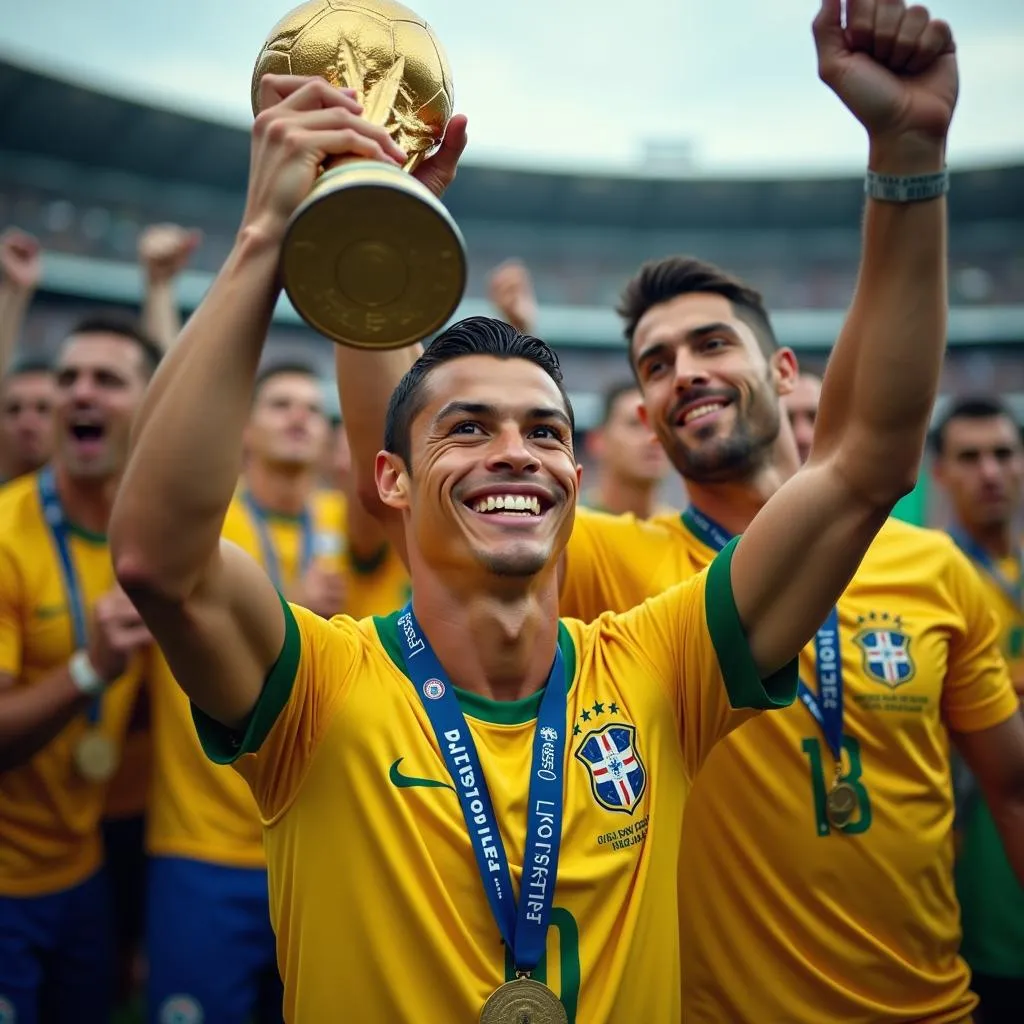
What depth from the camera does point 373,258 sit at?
1.30m

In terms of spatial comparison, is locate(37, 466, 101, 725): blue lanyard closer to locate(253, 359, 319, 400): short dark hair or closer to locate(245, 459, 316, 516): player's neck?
locate(245, 459, 316, 516): player's neck

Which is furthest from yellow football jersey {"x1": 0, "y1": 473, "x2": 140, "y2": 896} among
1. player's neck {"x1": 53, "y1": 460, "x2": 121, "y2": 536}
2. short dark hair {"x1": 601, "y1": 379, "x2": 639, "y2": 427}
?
short dark hair {"x1": 601, "y1": 379, "x2": 639, "y2": 427}

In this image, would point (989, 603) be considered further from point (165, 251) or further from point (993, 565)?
point (165, 251)

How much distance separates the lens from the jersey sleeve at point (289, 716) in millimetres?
1601

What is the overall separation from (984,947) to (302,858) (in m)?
2.87

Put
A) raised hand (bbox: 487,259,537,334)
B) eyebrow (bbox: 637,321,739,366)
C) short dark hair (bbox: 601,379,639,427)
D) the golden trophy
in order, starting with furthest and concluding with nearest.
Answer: short dark hair (bbox: 601,379,639,427), raised hand (bbox: 487,259,537,334), eyebrow (bbox: 637,321,739,366), the golden trophy

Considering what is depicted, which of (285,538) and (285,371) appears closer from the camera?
(285,538)

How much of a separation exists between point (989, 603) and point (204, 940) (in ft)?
9.10

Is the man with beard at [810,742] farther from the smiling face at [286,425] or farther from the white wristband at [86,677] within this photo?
the smiling face at [286,425]

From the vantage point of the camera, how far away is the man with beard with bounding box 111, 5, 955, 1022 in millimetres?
1386

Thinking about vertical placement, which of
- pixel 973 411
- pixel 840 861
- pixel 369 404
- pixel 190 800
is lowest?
pixel 190 800

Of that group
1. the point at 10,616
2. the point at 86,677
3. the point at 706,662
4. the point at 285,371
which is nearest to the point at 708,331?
the point at 706,662

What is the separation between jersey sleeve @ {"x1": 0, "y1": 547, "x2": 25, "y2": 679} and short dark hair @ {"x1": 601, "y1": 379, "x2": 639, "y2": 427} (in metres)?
4.06

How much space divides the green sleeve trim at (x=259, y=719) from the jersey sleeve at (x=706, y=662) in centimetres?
69
